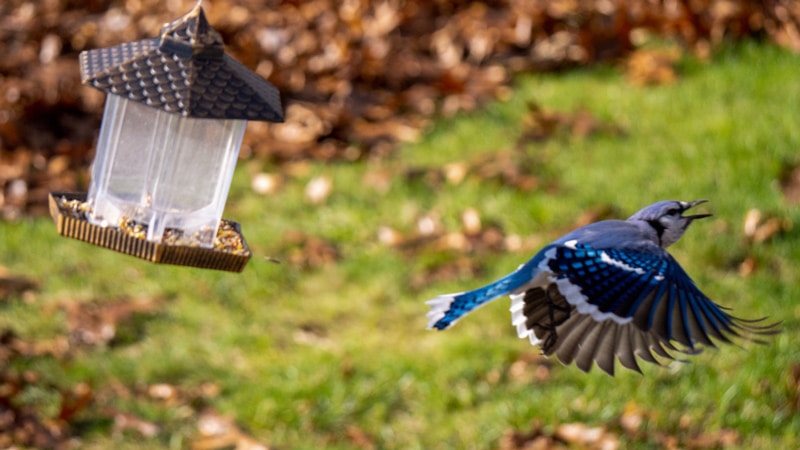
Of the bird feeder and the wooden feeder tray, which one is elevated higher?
the bird feeder

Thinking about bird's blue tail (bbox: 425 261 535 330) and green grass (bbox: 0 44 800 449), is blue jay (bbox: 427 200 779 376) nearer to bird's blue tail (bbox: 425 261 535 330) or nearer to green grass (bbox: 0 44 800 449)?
bird's blue tail (bbox: 425 261 535 330)

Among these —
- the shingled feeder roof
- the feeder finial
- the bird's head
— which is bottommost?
→ the bird's head

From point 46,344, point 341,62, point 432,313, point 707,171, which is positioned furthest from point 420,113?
point 432,313

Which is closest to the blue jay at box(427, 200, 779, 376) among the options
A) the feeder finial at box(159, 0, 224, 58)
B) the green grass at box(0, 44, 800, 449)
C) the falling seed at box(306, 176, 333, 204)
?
the feeder finial at box(159, 0, 224, 58)

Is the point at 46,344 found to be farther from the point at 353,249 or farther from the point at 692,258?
the point at 692,258

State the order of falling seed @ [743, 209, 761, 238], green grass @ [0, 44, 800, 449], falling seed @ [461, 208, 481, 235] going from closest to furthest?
green grass @ [0, 44, 800, 449] < falling seed @ [743, 209, 761, 238] < falling seed @ [461, 208, 481, 235]

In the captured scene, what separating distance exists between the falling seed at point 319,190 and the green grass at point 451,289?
0.05m

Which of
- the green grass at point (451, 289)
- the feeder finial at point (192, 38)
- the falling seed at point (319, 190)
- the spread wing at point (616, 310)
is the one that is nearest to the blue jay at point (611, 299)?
the spread wing at point (616, 310)

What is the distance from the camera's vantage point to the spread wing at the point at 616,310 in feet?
9.06

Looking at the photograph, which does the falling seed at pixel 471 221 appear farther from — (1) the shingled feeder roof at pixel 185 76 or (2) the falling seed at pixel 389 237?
(1) the shingled feeder roof at pixel 185 76

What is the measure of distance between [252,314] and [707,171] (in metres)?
2.32

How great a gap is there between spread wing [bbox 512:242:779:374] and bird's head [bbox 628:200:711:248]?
0.17 meters

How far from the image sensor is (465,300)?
2.90 meters

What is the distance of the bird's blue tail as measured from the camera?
2816 mm
